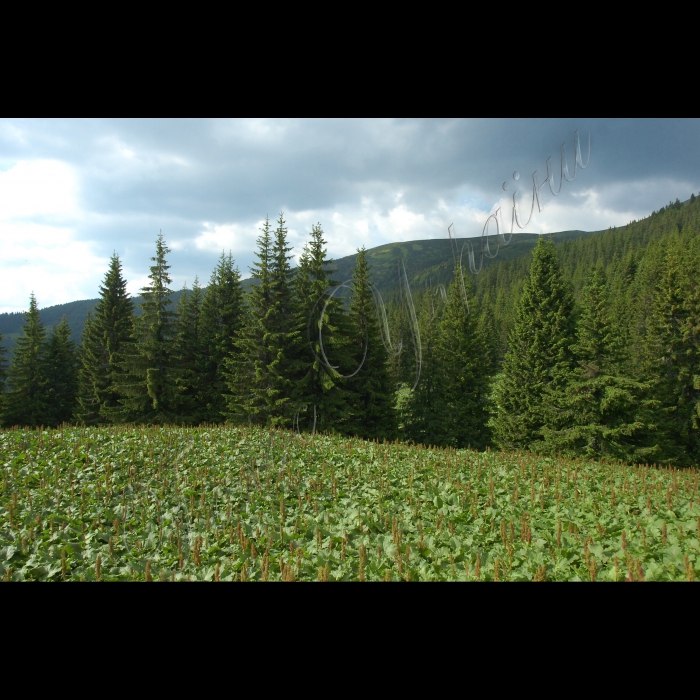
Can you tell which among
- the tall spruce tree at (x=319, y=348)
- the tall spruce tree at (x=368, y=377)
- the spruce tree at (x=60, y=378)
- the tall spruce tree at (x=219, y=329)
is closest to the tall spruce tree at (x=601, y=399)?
the tall spruce tree at (x=368, y=377)

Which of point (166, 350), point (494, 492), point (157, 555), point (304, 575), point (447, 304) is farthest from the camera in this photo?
point (447, 304)

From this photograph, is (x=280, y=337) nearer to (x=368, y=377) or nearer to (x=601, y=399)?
(x=368, y=377)

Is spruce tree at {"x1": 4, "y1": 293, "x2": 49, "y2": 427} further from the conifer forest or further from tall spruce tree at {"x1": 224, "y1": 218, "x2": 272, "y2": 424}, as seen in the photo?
tall spruce tree at {"x1": 224, "y1": 218, "x2": 272, "y2": 424}

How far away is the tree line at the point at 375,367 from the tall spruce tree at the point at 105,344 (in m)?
0.15

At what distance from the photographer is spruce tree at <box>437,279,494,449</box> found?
3033 cm

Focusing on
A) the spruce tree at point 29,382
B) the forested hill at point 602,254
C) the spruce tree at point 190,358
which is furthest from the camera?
the forested hill at point 602,254

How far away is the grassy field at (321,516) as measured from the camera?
4.38 metres

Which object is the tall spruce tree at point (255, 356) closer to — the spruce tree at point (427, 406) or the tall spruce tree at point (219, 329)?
the tall spruce tree at point (219, 329)

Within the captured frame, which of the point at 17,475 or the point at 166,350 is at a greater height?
the point at 166,350
